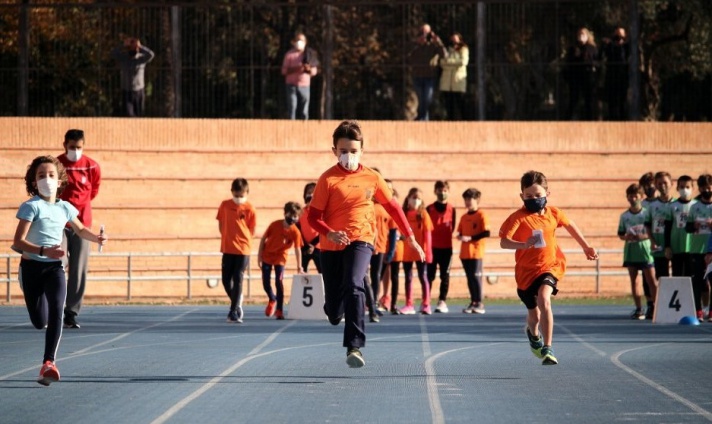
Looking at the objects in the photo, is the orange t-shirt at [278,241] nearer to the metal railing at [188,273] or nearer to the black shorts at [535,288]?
the metal railing at [188,273]

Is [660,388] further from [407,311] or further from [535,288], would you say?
[407,311]

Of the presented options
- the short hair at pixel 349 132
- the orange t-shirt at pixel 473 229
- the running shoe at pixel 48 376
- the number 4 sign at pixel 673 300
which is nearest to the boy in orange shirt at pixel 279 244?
the orange t-shirt at pixel 473 229

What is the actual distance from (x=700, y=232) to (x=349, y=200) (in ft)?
28.8

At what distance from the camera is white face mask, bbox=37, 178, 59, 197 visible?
40.7 feet

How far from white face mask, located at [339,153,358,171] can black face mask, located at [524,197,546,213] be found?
1.74m

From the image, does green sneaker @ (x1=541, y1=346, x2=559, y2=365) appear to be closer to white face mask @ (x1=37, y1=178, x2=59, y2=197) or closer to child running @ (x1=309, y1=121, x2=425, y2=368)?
child running @ (x1=309, y1=121, x2=425, y2=368)

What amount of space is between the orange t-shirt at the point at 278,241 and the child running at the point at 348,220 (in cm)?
835

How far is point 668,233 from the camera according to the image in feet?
69.0

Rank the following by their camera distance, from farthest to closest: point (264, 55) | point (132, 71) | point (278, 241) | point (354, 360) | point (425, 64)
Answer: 1. point (425, 64)
2. point (264, 55)
3. point (132, 71)
4. point (278, 241)
5. point (354, 360)

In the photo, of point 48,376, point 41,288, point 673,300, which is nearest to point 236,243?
point 673,300

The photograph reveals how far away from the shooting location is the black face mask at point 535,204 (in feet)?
45.6

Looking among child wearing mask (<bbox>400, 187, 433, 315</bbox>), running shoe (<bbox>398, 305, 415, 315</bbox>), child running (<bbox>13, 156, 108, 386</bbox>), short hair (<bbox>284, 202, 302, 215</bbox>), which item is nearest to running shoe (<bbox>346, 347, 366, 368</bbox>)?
child running (<bbox>13, 156, 108, 386</bbox>)

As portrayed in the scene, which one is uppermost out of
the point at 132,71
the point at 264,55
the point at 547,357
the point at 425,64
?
the point at 264,55

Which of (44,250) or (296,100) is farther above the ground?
(296,100)
